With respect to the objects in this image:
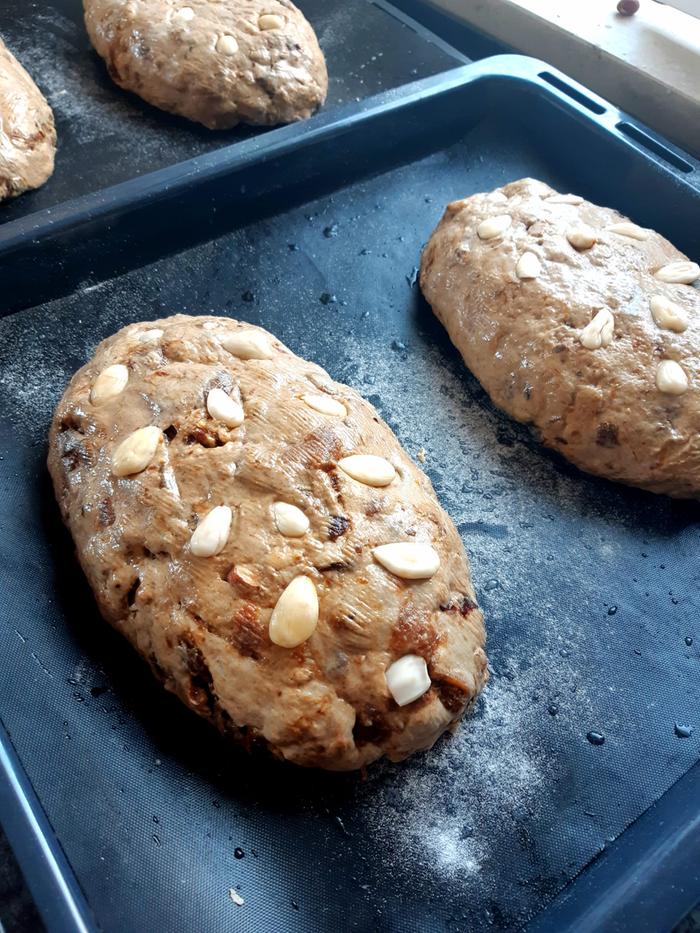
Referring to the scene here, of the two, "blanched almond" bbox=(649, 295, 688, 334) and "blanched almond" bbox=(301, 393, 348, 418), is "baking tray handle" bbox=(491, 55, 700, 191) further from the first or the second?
"blanched almond" bbox=(301, 393, 348, 418)

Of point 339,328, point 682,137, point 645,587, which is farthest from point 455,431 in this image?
point 682,137

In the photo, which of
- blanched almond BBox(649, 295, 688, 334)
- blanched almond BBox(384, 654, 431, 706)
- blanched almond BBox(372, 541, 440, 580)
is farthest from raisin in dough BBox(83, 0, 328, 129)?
blanched almond BBox(384, 654, 431, 706)

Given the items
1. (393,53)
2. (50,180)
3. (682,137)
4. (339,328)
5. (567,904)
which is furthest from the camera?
(393,53)

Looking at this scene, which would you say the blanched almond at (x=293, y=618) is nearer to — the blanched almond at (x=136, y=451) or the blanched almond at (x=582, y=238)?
the blanched almond at (x=136, y=451)

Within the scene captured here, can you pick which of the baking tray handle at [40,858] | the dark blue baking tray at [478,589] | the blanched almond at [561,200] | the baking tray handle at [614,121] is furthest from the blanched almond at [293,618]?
the baking tray handle at [614,121]

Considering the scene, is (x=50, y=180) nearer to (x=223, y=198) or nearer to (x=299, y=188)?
(x=223, y=198)

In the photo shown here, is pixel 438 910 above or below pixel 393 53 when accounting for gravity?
below
